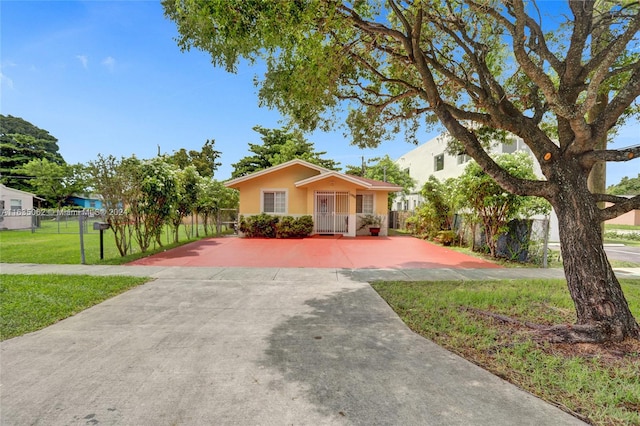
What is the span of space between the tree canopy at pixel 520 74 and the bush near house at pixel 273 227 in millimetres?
8965

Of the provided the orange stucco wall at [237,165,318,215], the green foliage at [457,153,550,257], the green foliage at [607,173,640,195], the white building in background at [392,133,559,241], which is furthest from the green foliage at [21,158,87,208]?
the green foliage at [607,173,640,195]

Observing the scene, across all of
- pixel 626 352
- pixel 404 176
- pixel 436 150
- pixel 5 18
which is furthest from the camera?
pixel 404 176

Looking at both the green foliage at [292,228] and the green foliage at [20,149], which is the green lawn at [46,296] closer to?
the green foliage at [292,228]

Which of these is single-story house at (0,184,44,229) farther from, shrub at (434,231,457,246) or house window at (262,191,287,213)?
shrub at (434,231,457,246)

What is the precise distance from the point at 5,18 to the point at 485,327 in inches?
411

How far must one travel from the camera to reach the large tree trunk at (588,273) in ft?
12.1

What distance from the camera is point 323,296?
5.79 meters

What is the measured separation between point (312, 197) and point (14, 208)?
2193cm

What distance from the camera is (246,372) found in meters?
3.03

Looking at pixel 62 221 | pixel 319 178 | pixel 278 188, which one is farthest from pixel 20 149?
→ pixel 319 178

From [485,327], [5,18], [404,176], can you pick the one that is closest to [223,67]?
[5,18]

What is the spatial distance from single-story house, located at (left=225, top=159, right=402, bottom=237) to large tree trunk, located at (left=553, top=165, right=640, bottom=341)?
42.8ft

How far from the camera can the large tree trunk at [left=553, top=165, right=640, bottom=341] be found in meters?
3.69

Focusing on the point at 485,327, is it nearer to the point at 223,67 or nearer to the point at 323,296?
the point at 323,296
